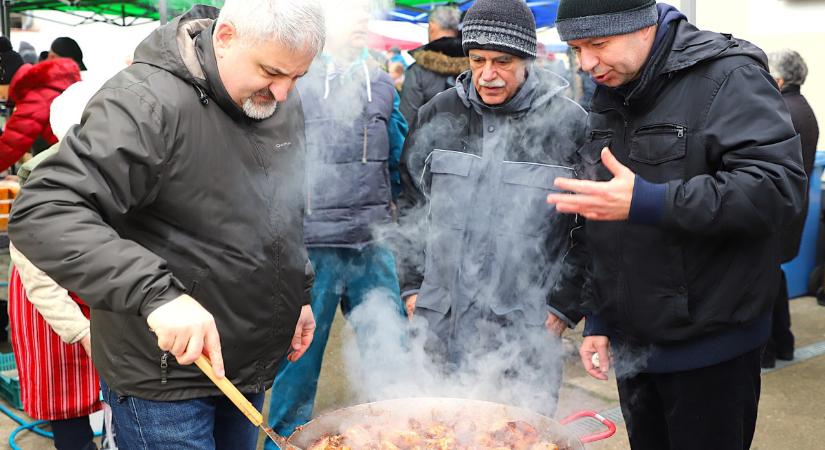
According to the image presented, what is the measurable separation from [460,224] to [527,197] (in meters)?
0.28

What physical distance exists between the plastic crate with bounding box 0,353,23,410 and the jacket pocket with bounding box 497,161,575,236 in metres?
3.25

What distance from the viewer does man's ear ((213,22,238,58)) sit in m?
1.91

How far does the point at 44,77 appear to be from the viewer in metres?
5.13

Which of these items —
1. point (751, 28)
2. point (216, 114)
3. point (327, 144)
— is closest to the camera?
point (216, 114)

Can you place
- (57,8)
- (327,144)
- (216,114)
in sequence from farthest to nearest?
(57,8) < (327,144) < (216,114)

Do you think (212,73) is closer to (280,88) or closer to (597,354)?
(280,88)

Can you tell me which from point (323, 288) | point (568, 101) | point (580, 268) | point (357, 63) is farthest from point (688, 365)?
point (357, 63)

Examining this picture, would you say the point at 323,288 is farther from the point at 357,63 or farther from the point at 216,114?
the point at 216,114

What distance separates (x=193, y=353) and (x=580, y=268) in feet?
5.18

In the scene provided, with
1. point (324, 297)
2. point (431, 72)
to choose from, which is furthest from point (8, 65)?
point (324, 297)

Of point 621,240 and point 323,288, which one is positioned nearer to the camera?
point 621,240

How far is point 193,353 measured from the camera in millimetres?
1680

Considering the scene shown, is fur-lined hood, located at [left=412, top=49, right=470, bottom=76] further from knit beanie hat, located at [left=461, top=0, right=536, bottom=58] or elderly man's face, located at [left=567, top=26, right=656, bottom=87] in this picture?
elderly man's face, located at [left=567, top=26, right=656, bottom=87]

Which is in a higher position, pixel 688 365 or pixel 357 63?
Answer: pixel 357 63
